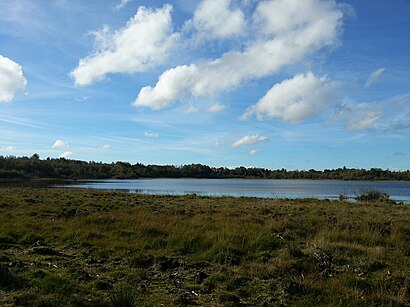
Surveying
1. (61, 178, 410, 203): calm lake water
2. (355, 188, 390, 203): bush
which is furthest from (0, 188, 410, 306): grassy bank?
(61, 178, 410, 203): calm lake water

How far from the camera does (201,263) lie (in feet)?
33.3

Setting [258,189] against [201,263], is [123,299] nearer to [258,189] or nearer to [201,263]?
[201,263]

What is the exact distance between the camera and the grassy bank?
7504mm

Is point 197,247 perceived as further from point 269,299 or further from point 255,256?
point 269,299

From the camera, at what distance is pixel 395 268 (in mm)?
9469

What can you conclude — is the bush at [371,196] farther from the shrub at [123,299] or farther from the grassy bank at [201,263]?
the shrub at [123,299]

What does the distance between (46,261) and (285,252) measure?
19.9 ft

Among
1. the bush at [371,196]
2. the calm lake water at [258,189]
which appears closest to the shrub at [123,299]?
the bush at [371,196]

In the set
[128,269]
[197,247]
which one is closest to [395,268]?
[197,247]

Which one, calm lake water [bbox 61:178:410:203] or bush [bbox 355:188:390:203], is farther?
calm lake water [bbox 61:178:410:203]

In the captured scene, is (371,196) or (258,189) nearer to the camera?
(371,196)

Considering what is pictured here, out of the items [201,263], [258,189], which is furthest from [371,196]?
[201,263]

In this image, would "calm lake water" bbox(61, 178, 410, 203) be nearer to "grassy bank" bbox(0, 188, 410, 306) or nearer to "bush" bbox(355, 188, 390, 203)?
"bush" bbox(355, 188, 390, 203)

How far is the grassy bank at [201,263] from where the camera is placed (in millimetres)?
7504
